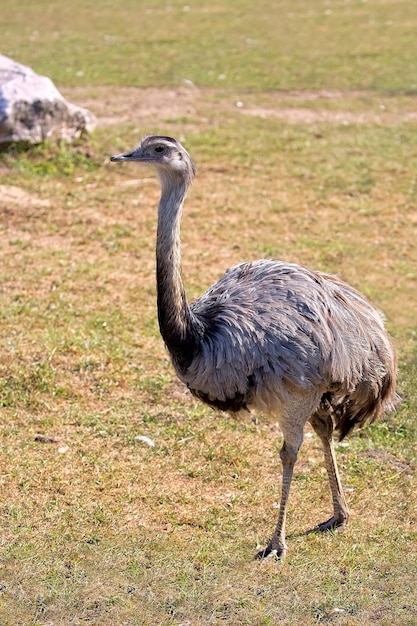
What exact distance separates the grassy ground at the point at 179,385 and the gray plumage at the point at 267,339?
0.56m

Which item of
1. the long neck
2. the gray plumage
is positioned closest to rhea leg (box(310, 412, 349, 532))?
the gray plumage

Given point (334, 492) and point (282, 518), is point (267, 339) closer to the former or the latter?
point (282, 518)

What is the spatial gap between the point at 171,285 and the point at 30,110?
6.29 meters

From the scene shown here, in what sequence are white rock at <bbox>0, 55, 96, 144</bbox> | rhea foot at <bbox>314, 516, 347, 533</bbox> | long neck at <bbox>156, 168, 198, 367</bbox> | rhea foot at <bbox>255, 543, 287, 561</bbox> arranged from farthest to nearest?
1. white rock at <bbox>0, 55, 96, 144</bbox>
2. rhea foot at <bbox>314, 516, 347, 533</bbox>
3. rhea foot at <bbox>255, 543, 287, 561</bbox>
4. long neck at <bbox>156, 168, 198, 367</bbox>

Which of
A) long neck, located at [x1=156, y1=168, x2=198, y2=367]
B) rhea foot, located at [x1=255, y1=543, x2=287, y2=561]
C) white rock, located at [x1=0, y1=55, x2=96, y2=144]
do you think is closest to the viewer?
long neck, located at [x1=156, y1=168, x2=198, y2=367]

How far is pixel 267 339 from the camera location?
16.3 ft

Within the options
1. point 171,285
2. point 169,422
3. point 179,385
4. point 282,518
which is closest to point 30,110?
point 179,385

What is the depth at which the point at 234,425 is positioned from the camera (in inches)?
256

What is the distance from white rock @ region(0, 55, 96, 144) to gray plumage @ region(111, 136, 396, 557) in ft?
18.6

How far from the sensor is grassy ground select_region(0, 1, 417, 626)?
4816 mm

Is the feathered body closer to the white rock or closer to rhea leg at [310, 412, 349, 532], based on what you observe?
rhea leg at [310, 412, 349, 532]

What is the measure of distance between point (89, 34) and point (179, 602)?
50.2 feet

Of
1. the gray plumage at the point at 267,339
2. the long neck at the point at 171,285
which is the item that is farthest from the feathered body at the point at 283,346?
the long neck at the point at 171,285

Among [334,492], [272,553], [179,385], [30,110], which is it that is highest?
[30,110]
